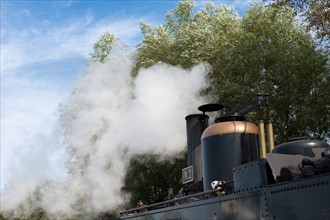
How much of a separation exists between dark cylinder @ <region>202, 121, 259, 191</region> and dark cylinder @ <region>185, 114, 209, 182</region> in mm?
884

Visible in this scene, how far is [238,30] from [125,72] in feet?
14.3

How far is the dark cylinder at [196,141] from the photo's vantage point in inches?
294

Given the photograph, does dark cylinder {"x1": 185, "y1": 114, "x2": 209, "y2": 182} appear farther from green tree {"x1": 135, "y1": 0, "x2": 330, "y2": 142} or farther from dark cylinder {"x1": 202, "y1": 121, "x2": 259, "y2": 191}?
green tree {"x1": 135, "y1": 0, "x2": 330, "y2": 142}

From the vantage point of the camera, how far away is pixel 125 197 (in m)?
17.9

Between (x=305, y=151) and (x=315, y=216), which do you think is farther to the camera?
(x=305, y=151)

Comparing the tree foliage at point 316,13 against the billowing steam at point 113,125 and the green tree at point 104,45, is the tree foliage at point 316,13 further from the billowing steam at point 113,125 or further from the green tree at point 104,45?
the green tree at point 104,45

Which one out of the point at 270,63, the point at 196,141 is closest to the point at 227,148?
the point at 196,141

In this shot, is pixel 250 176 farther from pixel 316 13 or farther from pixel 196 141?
pixel 316 13

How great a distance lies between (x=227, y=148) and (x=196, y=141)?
4.90ft

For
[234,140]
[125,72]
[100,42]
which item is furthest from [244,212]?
[100,42]

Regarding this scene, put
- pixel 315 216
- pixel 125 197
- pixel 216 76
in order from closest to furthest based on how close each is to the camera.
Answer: pixel 315 216 < pixel 216 76 < pixel 125 197

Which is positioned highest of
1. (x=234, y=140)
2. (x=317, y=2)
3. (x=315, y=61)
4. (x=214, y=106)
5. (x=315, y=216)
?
(x=317, y=2)

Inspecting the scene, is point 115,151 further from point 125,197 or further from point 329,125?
point 329,125

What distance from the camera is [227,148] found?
6.32m
